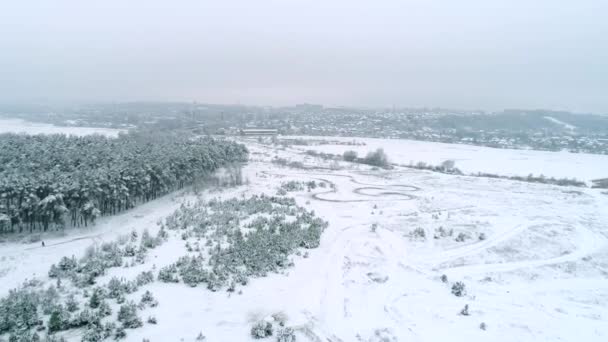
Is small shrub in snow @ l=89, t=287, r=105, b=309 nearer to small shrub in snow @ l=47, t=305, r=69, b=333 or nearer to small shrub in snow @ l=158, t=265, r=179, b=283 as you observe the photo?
small shrub in snow @ l=47, t=305, r=69, b=333

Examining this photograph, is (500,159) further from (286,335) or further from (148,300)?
(148,300)

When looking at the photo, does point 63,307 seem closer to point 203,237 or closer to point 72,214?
point 203,237

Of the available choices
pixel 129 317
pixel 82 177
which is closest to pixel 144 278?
pixel 129 317

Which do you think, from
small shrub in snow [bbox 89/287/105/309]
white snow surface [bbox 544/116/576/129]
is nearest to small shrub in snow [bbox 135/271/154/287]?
small shrub in snow [bbox 89/287/105/309]

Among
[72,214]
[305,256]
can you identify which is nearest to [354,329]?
[305,256]

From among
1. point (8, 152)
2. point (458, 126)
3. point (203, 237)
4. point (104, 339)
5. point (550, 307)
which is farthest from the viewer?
point (458, 126)

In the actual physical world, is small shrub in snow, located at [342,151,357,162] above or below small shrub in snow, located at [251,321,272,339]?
above

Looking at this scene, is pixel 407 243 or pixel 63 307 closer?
pixel 63 307

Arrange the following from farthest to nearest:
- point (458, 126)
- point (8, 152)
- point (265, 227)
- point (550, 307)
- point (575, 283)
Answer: point (458, 126)
point (8, 152)
point (265, 227)
point (575, 283)
point (550, 307)
